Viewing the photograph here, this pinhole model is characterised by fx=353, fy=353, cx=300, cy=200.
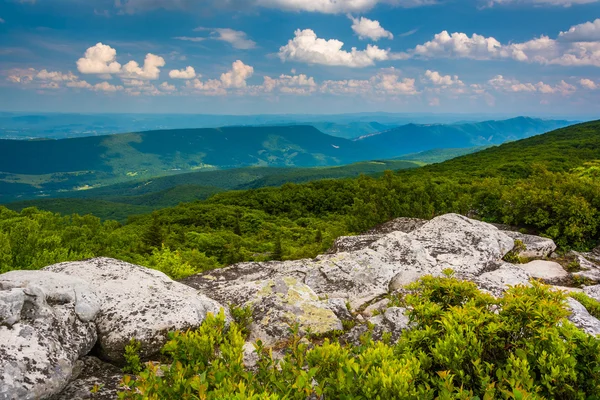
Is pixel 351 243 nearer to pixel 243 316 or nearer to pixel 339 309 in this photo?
pixel 339 309

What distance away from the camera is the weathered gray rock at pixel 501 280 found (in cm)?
877

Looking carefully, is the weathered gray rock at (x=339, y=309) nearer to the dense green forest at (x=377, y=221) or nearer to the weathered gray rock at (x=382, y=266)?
the weathered gray rock at (x=382, y=266)

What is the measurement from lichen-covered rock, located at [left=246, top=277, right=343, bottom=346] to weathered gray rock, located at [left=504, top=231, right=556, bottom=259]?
31.9ft

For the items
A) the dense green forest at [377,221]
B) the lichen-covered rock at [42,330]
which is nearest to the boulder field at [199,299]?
the lichen-covered rock at [42,330]

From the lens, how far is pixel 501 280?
9.58 meters

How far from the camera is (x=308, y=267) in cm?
1220

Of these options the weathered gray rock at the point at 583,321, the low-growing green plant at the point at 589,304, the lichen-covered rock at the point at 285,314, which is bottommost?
the lichen-covered rock at the point at 285,314

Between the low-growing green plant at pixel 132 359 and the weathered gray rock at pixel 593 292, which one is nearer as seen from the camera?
the low-growing green plant at pixel 132 359

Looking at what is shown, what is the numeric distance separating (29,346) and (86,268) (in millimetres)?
3987

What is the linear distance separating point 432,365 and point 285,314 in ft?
12.6

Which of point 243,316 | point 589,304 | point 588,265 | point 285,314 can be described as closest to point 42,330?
point 243,316

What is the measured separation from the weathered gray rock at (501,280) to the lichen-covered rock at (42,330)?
882 cm

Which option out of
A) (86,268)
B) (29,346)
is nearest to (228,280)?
(86,268)

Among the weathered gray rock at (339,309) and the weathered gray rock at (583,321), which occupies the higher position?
the weathered gray rock at (583,321)
